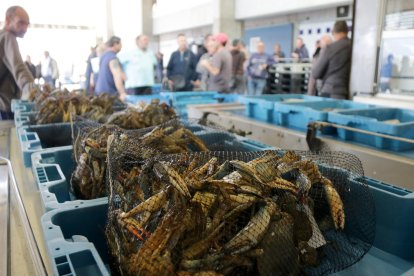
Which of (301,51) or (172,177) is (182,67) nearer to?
(301,51)

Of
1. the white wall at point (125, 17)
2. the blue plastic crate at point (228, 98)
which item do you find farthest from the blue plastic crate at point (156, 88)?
the white wall at point (125, 17)

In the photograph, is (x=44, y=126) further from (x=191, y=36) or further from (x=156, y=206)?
(x=191, y=36)

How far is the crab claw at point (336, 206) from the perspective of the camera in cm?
141

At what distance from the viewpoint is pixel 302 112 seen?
3.09 metres

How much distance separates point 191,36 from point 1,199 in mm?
13666

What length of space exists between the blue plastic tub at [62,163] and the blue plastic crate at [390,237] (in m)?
0.70

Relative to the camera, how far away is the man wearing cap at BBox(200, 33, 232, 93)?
548cm

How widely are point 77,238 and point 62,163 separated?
42.0 inches

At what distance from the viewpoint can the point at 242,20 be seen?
464 inches

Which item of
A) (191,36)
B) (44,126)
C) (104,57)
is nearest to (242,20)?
(191,36)

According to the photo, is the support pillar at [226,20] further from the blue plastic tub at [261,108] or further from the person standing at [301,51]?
the blue plastic tub at [261,108]

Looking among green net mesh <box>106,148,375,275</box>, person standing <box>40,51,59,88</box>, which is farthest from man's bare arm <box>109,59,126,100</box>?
person standing <box>40,51,59,88</box>

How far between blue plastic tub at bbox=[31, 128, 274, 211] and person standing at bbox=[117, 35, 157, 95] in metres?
2.91

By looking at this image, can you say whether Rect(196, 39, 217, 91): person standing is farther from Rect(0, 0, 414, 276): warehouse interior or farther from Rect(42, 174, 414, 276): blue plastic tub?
Rect(42, 174, 414, 276): blue plastic tub
